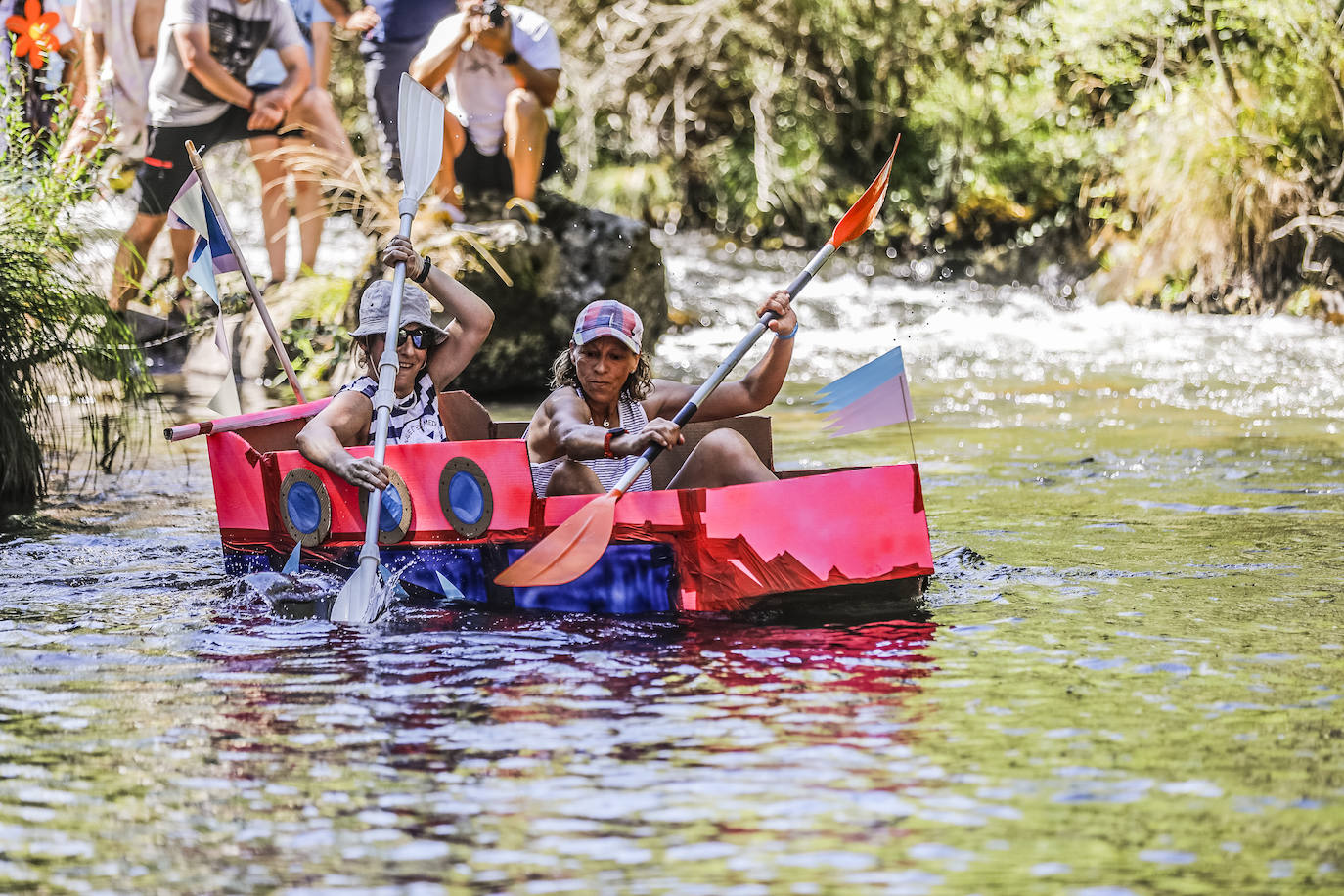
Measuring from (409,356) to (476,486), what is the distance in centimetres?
82

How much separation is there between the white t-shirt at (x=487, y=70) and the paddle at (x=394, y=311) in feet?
11.4

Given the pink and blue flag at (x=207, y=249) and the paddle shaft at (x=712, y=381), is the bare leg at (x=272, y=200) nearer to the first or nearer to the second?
the pink and blue flag at (x=207, y=249)

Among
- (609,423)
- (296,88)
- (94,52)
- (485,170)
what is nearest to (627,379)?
(609,423)

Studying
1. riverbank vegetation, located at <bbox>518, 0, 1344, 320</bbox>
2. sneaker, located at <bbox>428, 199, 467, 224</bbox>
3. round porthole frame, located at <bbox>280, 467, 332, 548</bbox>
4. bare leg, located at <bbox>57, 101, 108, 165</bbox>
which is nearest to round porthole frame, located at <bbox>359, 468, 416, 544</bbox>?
round porthole frame, located at <bbox>280, 467, 332, 548</bbox>

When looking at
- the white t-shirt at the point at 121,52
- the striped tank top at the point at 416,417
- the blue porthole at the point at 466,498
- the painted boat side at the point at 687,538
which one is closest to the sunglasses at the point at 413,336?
the striped tank top at the point at 416,417

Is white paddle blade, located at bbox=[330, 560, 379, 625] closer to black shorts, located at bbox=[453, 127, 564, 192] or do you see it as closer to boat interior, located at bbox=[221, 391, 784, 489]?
boat interior, located at bbox=[221, 391, 784, 489]

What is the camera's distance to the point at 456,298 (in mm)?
5715

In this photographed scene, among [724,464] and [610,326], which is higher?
[610,326]

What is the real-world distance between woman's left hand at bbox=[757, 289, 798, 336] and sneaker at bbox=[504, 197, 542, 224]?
15.1 ft

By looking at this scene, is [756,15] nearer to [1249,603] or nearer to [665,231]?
[665,231]

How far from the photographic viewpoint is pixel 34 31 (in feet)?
22.0

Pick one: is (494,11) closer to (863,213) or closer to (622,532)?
(863,213)

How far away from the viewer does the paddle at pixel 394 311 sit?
4758mm

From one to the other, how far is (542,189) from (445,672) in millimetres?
6345
